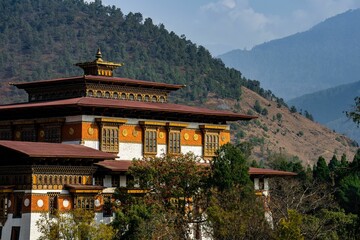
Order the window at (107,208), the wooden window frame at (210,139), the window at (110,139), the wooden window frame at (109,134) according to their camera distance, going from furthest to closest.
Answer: the wooden window frame at (210,139) < the window at (110,139) < the wooden window frame at (109,134) < the window at (107,208)

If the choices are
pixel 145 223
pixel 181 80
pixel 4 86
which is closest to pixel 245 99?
pixel 181 80

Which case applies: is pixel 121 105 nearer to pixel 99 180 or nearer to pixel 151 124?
pixel 151 124

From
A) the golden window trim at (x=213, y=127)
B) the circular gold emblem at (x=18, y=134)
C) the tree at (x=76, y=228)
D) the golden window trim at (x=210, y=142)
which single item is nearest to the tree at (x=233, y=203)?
the tree at (x=76, y=228)

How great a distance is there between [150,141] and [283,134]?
121710 millimetres

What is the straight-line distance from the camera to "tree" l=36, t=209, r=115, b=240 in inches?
1781

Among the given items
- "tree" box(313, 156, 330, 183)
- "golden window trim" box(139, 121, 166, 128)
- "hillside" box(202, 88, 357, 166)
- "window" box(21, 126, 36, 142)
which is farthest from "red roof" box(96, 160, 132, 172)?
"hillside" box(202, 88, 357, 166)

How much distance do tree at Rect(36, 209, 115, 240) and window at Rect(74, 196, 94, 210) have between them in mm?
2156

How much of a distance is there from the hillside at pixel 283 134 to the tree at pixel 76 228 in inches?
4336

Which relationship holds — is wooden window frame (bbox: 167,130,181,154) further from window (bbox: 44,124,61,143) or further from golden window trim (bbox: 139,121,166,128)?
window (bbox: 44,124,61,143)

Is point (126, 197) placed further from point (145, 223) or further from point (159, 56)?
point (159, 56)

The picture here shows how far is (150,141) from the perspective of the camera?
58375mm

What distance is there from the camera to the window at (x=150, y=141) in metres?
58.0

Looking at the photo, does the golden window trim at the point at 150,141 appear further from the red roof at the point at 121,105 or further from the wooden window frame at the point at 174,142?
the red roof at the point at 121,105

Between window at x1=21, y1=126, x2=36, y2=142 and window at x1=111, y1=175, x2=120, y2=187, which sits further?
window at x1=21, y1=126, x2=36, y2=142
